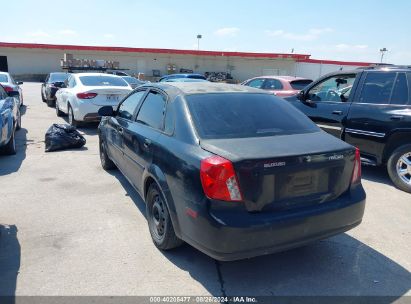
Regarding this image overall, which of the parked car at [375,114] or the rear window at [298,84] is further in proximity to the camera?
the rear window at [298,84]

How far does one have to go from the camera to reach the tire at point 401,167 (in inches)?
209

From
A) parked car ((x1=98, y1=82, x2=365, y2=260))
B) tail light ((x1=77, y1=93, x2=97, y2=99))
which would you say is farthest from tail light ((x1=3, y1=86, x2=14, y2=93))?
parked car ((x1=98, y1=82, x2=365, y2=260))

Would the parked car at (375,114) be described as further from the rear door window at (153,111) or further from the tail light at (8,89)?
the tail light at (8,89)

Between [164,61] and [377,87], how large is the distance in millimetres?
36749

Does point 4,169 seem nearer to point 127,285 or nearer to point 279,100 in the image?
point 127,285

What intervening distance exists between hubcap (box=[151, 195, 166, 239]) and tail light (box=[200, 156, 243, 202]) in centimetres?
86

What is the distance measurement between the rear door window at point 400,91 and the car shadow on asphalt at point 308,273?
2.74 m

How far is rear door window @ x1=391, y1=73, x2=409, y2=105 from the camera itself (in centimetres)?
532

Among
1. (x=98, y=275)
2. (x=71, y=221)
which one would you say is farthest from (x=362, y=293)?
(x=71, y=221)

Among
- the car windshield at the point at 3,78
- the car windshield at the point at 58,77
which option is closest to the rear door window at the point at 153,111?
the car windshield at the point at 3,78

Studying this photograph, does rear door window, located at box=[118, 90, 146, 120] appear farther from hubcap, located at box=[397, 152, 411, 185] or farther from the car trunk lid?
hubcap, located at box=[397, 152, 411, 185]

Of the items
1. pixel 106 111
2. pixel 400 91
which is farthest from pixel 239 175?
pixel 400 91

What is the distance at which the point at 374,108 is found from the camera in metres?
5.64

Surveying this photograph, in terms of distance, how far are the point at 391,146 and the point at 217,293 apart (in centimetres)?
402
